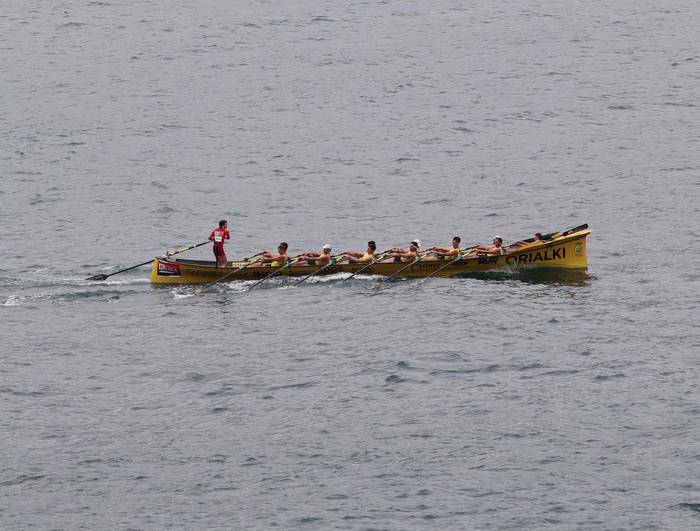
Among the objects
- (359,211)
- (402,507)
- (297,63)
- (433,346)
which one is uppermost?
(297,63)

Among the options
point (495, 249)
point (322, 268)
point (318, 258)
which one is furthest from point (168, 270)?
point (495, 249)

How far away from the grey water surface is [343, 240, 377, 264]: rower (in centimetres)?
111

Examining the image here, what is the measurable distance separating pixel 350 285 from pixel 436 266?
4.08m

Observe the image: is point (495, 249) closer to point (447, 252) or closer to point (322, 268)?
point (447, 252)

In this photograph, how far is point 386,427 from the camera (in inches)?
1695

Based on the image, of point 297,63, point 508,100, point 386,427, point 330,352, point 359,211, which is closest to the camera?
point 386,427

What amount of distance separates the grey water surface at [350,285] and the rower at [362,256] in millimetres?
1115

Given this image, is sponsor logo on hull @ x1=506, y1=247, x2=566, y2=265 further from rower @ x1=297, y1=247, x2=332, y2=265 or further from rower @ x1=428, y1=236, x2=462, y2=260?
rower @ x1=297, y1=247, x2=332, y2=265

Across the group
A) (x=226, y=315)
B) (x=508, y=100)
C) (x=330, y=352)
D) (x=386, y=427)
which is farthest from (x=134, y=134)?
(x=386, y=427)

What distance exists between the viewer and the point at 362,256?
191 ft

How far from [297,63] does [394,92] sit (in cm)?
1062

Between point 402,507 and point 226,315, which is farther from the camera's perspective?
point 226,315

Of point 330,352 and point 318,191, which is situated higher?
point 318,191

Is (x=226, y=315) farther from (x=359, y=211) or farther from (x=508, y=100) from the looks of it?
(x=508, y=100)
